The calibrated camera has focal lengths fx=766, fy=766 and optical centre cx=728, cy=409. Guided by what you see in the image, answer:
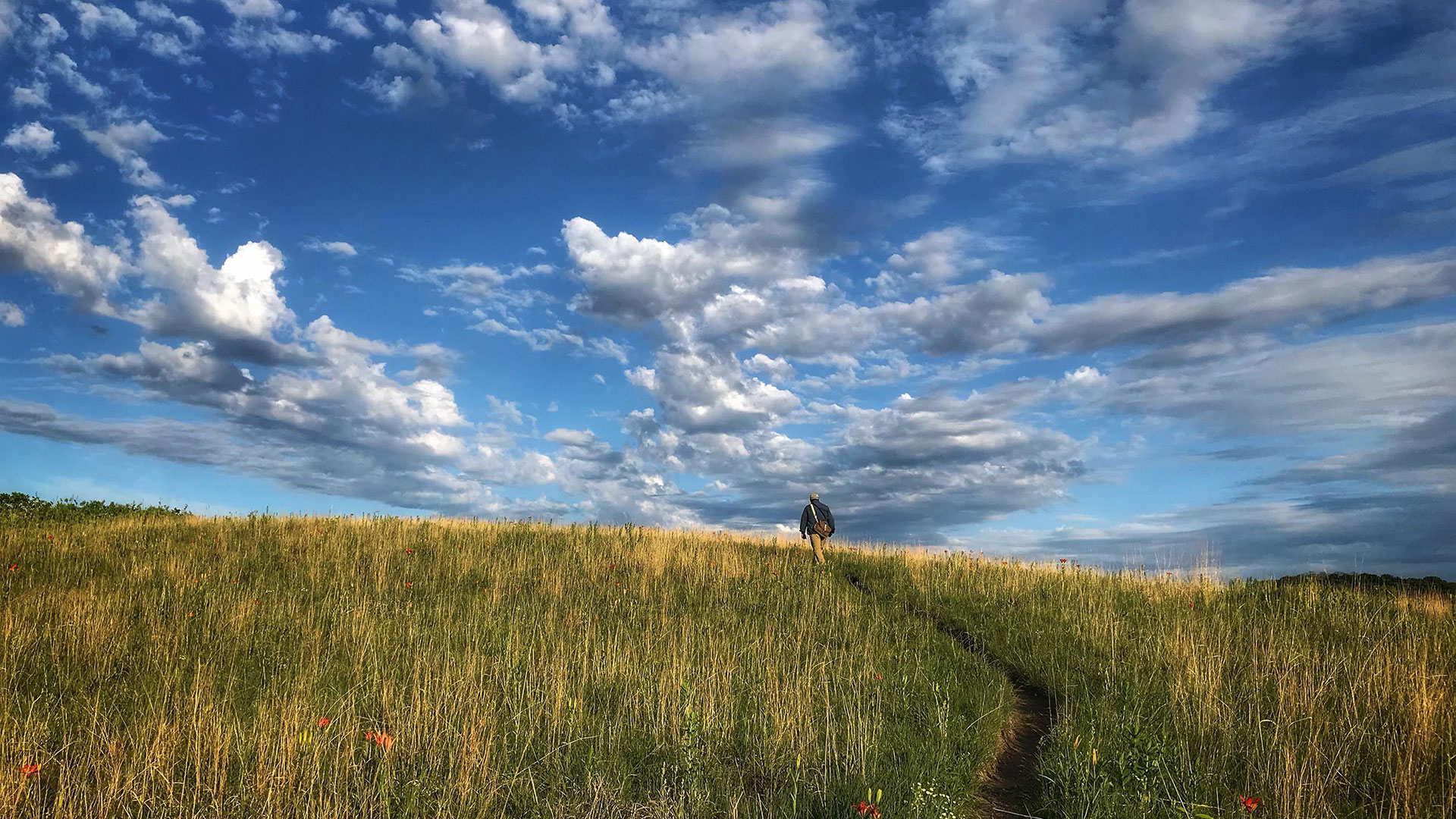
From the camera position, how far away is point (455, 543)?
1878 cm

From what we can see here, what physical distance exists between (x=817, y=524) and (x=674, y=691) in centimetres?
1194

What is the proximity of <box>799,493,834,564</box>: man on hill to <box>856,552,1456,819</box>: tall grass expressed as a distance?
3.47 meters

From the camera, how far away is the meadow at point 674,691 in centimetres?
595

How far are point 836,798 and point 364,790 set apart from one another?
3586 mm

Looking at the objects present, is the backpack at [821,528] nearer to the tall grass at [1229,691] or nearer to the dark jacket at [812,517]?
the dark jacket at [812,517]

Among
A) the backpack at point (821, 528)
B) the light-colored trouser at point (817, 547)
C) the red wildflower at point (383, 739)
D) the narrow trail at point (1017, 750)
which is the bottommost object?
the narrow trail at point (1017, 750)

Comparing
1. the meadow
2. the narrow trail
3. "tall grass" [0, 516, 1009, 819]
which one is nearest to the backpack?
the meadow

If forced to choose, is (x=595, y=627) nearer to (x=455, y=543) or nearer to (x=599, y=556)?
(x=599, y=556)

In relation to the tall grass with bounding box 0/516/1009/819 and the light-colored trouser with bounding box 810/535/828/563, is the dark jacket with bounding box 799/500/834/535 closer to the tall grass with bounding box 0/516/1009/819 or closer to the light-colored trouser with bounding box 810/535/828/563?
the light-colored trouser with bounding box 810/535/828/563

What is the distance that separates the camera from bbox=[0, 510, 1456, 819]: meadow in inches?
234

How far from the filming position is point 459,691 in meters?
7.72

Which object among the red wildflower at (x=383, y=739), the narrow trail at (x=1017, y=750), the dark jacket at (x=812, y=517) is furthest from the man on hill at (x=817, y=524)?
the red wildflower at (x=383, y=739)

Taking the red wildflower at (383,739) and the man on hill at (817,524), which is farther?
the man on hill at (817,524)

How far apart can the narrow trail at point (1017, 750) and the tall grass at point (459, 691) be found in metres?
0.23
